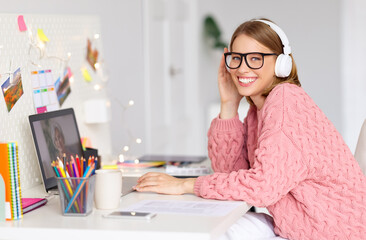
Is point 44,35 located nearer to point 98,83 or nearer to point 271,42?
point 98,83

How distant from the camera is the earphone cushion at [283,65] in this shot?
169 centimetres

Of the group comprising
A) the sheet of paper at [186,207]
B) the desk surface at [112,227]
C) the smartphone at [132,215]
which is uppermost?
the smartphone at [132,215]

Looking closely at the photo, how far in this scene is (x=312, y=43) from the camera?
5066mm

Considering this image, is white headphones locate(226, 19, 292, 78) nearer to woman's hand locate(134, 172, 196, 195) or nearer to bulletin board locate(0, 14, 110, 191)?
woman's hand locate(134, 172, 196, 195)

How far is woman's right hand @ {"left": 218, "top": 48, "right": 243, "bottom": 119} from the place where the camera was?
1917mm

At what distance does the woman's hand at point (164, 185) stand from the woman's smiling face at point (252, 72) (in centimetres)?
32

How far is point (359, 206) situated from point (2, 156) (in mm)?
885

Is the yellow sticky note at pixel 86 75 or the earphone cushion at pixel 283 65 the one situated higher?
the earphone cushion at pixel 283 65

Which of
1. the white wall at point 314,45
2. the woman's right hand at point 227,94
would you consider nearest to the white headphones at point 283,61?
the woman's right hand at point 227,94

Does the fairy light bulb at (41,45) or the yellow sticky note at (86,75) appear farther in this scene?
the yellow sticky note at (86,75)

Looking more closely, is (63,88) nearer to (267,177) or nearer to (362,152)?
(267,177)

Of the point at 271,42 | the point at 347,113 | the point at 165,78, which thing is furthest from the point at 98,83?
the point at 347,113

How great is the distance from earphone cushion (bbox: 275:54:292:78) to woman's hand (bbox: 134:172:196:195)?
1.25 feet

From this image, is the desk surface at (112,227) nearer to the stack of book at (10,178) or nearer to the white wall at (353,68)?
the stack of book at (10,178)
